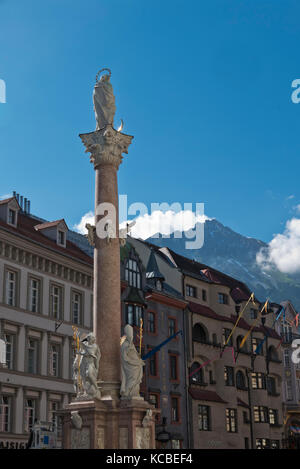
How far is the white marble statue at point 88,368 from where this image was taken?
990 inches

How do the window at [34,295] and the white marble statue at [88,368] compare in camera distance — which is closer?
the white marble statue at [88,368]

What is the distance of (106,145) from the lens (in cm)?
2841

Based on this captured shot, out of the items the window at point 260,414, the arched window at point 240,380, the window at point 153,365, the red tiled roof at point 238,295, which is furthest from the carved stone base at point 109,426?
the red tiled roof at point 238,295

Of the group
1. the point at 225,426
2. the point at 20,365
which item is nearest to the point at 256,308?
the point at 225,426

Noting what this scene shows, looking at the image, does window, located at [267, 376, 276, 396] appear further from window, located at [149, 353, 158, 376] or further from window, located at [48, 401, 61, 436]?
window, located at [48, 401, 61, 436]

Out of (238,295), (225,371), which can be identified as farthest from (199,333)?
(238,295)

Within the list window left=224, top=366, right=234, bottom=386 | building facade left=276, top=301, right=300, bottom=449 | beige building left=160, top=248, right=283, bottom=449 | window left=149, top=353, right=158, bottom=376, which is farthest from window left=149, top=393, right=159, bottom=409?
building facade left=276, top=301, right=300, bottom=449

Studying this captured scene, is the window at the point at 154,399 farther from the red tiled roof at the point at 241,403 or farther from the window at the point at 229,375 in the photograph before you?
the red tiled roof at the point at 241,403

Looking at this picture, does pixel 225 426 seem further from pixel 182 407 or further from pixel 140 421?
pixel 140 421

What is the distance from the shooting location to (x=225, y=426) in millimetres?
58875

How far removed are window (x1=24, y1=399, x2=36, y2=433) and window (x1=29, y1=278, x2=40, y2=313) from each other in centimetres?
530

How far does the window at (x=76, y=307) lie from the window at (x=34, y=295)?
356 centimetres

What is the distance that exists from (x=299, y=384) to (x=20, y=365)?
4480 centimetres

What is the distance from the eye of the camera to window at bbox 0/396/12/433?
3850cm
